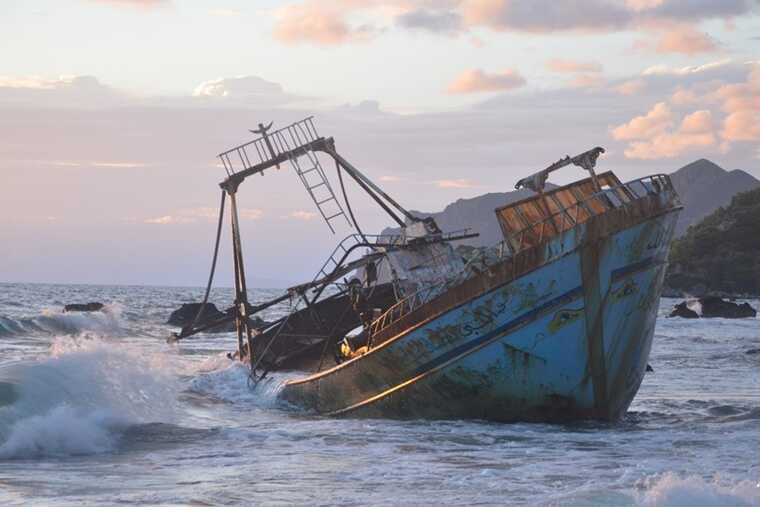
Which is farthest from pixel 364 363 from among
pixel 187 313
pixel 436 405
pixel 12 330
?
pixel 187 313

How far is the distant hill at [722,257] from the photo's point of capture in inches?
4838

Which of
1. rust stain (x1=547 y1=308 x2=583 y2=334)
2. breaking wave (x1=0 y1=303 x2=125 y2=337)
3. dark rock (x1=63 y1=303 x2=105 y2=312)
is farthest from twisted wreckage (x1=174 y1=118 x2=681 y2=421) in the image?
dark rock (x1=63 y1=303 x2=105 y2=312)

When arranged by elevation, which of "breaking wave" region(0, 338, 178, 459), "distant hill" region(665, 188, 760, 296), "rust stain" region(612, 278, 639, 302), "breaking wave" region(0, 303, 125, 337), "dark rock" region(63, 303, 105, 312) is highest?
"distant hill" region(665, 188, 760, 296)

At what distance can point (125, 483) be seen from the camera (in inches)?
501

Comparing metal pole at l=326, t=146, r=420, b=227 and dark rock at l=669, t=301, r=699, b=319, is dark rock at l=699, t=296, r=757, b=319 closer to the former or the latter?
dark rock at l=669, t=301, r=699, b=319

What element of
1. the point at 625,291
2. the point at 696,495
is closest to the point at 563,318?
the point at 625,291

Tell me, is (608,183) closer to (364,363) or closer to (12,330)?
(364,363)

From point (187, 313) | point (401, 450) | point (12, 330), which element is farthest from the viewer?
point (187, 313)

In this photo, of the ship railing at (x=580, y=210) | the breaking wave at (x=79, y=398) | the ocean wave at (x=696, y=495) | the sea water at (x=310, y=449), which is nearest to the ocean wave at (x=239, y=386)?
the sea water at (x=310, y=449)

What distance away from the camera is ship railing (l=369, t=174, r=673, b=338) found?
17141 mm

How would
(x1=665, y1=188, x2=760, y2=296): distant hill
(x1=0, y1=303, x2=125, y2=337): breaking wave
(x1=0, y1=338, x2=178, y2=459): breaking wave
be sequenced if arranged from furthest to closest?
1. (x1=665, y1=188, x2=760, y2=296): distant hill
2. (x1=0, y1=303, x2=125, y2=337): breaking wave
3. (x1=0, y1=338, x2=178, y2=459): breaking wave

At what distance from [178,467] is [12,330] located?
39798mm

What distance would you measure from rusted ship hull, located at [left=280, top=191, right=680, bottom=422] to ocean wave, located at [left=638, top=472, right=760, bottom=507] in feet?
19.7

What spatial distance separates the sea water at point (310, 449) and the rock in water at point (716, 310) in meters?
46.2
